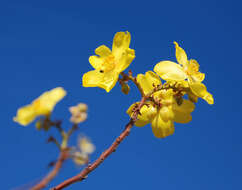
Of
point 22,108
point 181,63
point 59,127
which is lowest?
point 59,127

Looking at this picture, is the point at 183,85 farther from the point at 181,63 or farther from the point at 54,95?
the point at 54,95

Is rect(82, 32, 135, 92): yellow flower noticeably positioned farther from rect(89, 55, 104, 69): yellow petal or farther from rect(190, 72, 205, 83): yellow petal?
rect(190, 72, 205, 83): yellow petal

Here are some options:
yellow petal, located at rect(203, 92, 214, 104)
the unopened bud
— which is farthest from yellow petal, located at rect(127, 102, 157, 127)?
yellow petal, located at rect(203, 92, 214, 104)

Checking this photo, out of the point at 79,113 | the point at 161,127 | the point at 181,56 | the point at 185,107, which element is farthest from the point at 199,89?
the point at 79,113

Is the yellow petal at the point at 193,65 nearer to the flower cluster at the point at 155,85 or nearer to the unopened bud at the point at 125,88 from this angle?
the flower cluster at the point at 155,85

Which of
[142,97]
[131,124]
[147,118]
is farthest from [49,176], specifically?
[147,118]

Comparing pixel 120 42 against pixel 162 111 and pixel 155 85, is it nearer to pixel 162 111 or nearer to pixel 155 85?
pixel 155 85

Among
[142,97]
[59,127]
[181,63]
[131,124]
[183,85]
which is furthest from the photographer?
[181,63]
